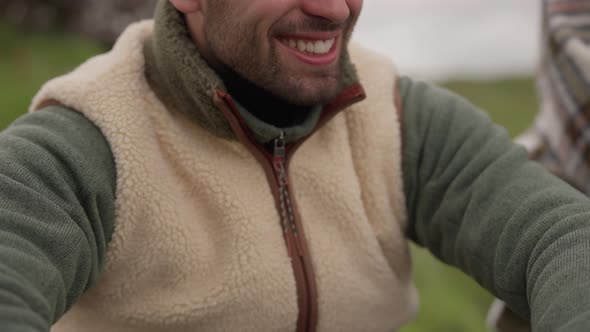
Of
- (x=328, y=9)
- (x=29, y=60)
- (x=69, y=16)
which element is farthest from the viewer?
(x=69, y=16)

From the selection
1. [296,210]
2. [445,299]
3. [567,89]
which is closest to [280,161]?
[296,210]

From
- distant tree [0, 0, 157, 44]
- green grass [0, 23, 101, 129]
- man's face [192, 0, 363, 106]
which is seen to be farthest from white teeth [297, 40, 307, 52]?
distant tree [0, 0, 157, 44]

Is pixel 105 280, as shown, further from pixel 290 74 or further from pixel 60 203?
pixel 290 74

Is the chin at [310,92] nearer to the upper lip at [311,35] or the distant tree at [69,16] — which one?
the upper lip at [311,35]

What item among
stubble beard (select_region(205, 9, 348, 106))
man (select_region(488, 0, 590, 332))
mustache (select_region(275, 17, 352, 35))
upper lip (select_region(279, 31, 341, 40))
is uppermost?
mustache (select_region(275, 17, 352, 35))

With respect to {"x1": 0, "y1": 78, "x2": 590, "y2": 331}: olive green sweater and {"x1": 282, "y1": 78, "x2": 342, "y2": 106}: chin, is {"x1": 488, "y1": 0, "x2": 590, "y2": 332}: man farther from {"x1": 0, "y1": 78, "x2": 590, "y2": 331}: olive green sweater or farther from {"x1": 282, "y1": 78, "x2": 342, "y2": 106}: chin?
{"x1": 282, "y1": 78, "x2": 342, "y2": 106}: chin

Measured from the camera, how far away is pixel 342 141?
4.69 ft

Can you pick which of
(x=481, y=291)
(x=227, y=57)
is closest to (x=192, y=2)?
(x=227, y=57)

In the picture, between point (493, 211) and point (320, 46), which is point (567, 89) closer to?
point (493, 211)

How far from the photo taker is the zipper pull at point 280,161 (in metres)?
1.33

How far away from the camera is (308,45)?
1305mm

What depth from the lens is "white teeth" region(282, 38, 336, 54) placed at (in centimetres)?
130

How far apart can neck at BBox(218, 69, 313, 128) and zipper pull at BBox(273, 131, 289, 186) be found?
1.5 inches

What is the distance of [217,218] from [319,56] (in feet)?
1.14
